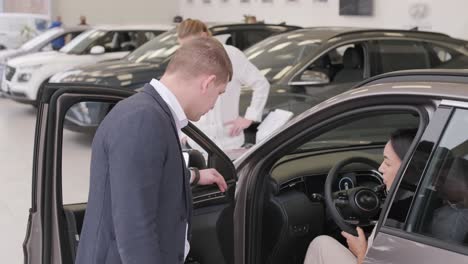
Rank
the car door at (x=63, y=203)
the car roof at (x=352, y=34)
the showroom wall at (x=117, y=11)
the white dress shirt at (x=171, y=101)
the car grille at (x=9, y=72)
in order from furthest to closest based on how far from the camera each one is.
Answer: the showroom wall at (x=117, y=11)
the car grille at (x=9, y=72)
the car roof at (x=352, y=34)
the car door at (x=63, y=203)
the white dress shirt at (x=171, y=101)

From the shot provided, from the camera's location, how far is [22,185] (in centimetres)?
690

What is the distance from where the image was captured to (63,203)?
2.65 meters

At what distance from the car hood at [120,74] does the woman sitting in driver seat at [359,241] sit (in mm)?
5466

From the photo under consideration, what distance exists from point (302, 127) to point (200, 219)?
542mm

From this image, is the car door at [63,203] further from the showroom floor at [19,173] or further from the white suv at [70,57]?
the white suv at [70,57]

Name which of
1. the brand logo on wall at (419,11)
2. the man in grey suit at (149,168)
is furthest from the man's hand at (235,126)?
the brand logo on wall at (419,11)

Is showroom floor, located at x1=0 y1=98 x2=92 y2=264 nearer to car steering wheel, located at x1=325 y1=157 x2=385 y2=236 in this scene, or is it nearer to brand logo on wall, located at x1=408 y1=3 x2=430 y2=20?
car steering wheel, located at x1=325 y1=157 x2=385 y2=236

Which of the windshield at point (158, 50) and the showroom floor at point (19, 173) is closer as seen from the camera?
the showroom floor at point (19, 173)

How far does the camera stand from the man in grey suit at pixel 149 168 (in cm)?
203

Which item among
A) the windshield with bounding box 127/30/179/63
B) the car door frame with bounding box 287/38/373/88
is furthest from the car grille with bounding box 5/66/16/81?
the car door frame with bounding box 287/38/373/88

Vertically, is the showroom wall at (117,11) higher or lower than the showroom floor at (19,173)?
higher

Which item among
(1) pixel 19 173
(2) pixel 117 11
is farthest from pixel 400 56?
(2) pixel 117 11

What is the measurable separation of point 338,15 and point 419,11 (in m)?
2.18

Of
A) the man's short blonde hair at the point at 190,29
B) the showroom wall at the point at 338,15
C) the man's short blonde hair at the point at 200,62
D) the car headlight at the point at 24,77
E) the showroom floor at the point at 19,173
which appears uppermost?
the man's short blonde hair at the point at 200,62
